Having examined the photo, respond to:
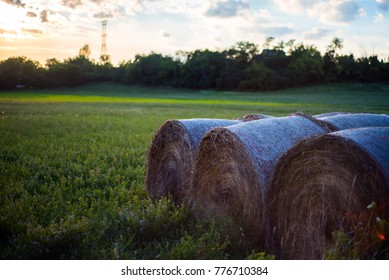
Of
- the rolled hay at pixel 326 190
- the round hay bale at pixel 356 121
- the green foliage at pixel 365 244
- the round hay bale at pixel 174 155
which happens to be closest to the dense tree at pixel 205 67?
the round hay bale at pixel 174 155

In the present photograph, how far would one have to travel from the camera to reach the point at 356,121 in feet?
17.6

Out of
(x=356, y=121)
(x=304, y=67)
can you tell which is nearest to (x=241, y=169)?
(x=356, y=121)

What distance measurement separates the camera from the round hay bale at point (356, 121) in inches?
206

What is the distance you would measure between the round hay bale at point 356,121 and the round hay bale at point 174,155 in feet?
4.43

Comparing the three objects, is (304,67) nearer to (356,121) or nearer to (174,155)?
(356,121)

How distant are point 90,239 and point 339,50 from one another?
194 inches

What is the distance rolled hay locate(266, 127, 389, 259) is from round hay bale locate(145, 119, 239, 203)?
5.29 ft

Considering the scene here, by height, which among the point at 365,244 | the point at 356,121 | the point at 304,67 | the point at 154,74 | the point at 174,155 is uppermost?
the point at 304,67

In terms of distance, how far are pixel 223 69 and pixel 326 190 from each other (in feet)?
35.8

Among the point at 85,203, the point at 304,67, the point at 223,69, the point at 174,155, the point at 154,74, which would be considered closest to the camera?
the point at 85,203

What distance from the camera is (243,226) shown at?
171 inches
